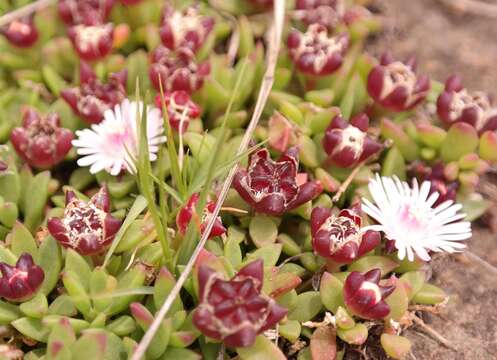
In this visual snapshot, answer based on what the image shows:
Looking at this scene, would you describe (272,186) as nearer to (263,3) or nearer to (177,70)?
(177,70)

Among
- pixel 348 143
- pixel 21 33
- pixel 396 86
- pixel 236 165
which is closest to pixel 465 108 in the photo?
pixel 396 86

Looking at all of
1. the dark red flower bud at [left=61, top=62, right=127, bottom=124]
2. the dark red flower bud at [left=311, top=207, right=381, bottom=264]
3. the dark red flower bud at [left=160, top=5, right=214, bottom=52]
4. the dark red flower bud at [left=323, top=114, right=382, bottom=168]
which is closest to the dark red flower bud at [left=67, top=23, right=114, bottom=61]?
the dark red flower bud at [left=61, top=62, right=127, bottom=124]

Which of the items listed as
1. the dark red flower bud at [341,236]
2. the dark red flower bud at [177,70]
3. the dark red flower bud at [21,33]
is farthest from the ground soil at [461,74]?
the dark red flower bud at [21,33]

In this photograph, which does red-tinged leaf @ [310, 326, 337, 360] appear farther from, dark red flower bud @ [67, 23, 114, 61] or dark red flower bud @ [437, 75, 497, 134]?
dark red flower bud @ [67, 23, 114, 61]

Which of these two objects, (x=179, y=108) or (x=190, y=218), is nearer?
(x=190, y=218)

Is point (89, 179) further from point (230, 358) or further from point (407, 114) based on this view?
point (407, 114)

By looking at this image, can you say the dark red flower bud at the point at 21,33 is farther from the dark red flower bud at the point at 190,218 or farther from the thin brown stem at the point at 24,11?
the dark red flower bud at the point at 190,218

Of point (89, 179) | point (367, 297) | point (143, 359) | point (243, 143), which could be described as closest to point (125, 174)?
point (89, 179)
